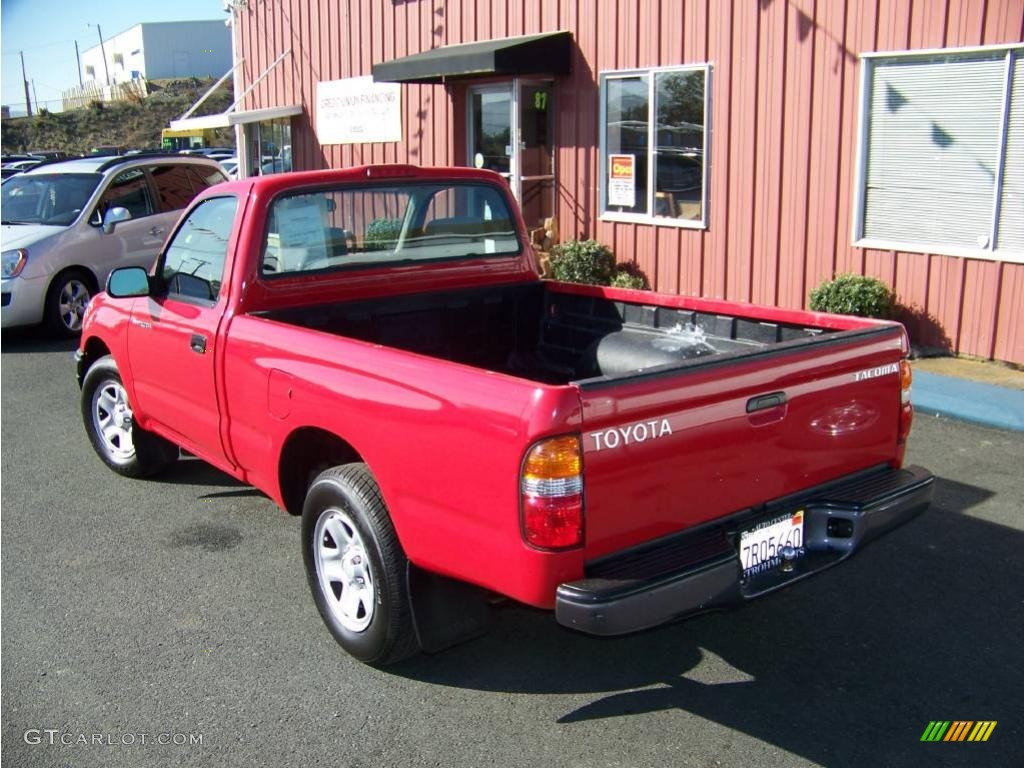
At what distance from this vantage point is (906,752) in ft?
10.8

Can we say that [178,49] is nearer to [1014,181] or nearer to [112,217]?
[112,217]

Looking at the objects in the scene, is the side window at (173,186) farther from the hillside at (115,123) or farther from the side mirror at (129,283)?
the hillside at (115,123)

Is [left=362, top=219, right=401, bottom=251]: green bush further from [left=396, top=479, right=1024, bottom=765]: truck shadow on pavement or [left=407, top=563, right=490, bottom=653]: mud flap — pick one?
[left=407, top=563, right=490, bottom=653]: mud flap

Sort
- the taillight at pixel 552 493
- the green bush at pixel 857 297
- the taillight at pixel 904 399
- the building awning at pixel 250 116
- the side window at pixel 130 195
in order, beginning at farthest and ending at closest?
the building awning at pixel 250 116 < the side window at pixel 130 195 < the green bush at pixel 857 297 < the taillight at pixel 904 399 < the taillight at pixel 552 493

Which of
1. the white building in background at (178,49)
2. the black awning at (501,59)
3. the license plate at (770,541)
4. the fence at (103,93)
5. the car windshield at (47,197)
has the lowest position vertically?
the license plate at (770,541)

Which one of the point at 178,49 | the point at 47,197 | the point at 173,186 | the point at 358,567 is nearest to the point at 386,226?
the point at 358,567

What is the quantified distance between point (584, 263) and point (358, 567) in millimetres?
8063

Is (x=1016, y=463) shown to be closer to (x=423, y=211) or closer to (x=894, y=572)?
(x=894, y=572)

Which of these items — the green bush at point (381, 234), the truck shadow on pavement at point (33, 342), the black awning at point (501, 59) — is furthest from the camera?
the black awning at point (501, 59)

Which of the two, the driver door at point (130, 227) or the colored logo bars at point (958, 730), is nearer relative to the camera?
→ the colored logo bars at point (958, 730)

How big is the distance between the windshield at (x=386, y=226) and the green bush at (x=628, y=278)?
18.9 ft

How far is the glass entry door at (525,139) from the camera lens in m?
12.4

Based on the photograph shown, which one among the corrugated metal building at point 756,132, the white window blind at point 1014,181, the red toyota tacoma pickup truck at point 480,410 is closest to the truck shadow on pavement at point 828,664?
the red toyota tacoma pickup truck at point 480,410

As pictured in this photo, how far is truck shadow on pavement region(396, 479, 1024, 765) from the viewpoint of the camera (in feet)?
11.3
